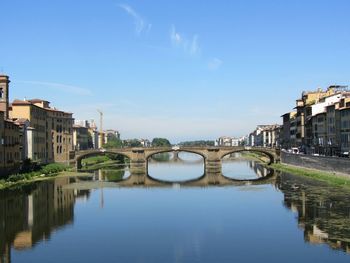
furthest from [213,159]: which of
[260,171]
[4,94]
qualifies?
[4,94]

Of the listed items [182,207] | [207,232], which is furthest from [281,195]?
[207,232]

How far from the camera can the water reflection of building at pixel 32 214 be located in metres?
31.8

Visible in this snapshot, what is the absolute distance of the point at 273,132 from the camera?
19388 centimetres

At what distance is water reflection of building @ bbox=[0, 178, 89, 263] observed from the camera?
3183 cm

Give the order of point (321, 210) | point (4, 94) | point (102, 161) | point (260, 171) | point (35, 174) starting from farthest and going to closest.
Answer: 1. point (102, 161)
2. point (260, 171)
3. point (35, 174)
4. point (4, 94)
5. point (321, 210)

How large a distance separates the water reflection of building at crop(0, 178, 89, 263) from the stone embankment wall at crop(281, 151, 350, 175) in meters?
30.6

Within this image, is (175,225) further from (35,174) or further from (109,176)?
(109,176)

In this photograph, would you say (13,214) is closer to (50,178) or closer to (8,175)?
(8,175)

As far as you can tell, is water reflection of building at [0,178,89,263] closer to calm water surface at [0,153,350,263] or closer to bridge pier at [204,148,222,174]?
calm water surface at [0,153,350,263]

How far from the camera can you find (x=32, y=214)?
138 ft

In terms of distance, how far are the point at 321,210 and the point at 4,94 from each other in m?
49.6

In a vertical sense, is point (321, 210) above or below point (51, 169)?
below

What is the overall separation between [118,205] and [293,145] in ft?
273

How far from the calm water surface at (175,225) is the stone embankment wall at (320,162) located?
4109mm
